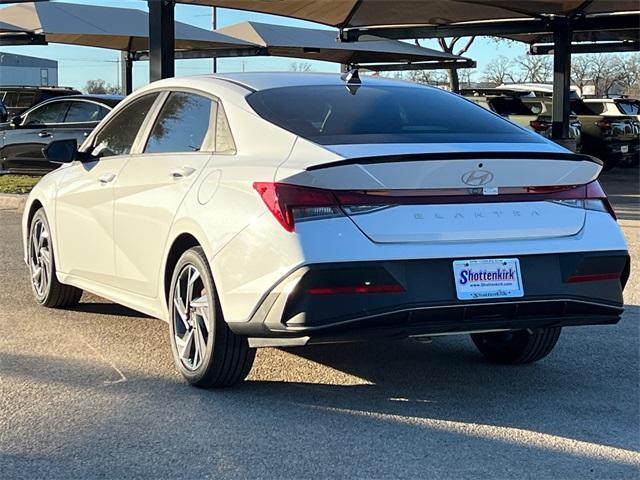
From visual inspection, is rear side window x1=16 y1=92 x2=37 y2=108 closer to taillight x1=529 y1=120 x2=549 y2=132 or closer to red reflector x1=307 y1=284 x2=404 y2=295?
taillight x1=529 y1=120 x2=549 y2=132

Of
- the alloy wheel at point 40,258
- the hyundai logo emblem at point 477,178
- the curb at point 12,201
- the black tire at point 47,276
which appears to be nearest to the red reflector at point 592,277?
the hyundai logo emblem at point 477,178

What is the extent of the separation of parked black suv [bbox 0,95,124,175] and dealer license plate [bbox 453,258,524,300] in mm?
12272

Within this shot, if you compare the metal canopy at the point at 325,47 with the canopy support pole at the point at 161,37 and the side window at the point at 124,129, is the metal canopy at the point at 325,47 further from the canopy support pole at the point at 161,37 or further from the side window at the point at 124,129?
the side window at the point at 124,129

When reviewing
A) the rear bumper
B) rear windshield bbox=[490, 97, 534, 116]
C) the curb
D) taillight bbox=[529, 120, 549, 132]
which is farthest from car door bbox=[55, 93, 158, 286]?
rear windshield bbox=[490, 97, 534, 116]

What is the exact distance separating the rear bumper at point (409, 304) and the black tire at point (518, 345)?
812mm

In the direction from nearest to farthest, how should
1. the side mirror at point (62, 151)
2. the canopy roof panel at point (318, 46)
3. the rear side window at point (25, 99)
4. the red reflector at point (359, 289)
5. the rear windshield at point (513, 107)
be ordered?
the red reflector at point (359, 289), the side mirror at point (62, 151), the rear windshield at point (513, 107), the rear side window at point (25, 99), the canopy roof panel at point (318, 46)

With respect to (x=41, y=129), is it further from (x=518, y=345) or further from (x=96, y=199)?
(x=518, y=345)

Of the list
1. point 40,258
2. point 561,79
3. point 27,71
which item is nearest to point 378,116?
point 40,258

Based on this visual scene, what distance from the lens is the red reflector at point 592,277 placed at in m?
4.38

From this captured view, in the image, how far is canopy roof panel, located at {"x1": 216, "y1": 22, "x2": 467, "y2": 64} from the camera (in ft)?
84.5

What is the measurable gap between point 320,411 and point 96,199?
2.25 m

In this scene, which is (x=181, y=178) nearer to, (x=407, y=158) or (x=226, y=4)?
(x=407, y=158)

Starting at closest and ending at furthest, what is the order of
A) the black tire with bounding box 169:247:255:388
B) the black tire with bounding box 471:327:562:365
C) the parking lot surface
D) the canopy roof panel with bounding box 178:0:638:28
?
the parking lot surface < the black tire with bounding box 169:247:255:388 < the black tire with bounding box 471:327:562:365 < the canopy roof panel with bounding box 178:0:638:28

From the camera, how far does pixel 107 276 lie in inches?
227
